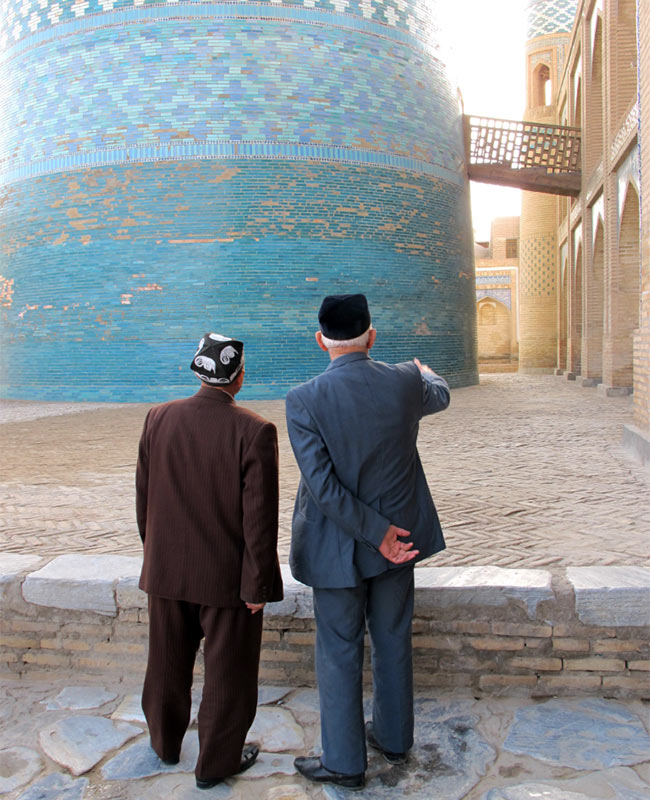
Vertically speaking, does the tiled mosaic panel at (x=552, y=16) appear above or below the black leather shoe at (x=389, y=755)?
above

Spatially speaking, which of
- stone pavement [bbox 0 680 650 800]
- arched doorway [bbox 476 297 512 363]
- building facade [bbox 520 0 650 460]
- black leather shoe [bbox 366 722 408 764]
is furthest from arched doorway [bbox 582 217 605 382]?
arched doorway [bbox 476 297 512 363]

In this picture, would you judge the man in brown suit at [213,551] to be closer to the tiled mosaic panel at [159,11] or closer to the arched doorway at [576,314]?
the tiled mosaic panel at [159,11]

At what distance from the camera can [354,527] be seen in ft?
6.97

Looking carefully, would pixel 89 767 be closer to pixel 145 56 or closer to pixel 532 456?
pixel 532 456

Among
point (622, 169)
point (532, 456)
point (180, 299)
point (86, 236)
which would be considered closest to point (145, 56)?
point (86, 236)

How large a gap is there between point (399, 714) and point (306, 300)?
35.9ft

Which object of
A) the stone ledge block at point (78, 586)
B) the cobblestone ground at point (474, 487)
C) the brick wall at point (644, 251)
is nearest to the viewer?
Result: the stone ledge block at point (78, 586)

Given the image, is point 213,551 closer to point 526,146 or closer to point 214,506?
point 214,506

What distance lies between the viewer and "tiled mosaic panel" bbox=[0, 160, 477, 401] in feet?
41.2

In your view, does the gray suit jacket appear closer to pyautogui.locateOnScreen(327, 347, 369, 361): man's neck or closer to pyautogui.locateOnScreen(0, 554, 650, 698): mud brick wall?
pyautogui.locateOnScreen(327, 347, 369, 361): man's neck

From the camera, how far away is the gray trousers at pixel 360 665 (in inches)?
85.8

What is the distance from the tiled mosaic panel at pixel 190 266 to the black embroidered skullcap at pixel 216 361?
1035 cm

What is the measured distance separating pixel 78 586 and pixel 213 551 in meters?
1.15

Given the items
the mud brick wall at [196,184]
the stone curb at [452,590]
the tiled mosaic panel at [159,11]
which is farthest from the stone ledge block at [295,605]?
the tiled mosaic panel at [159,11]
